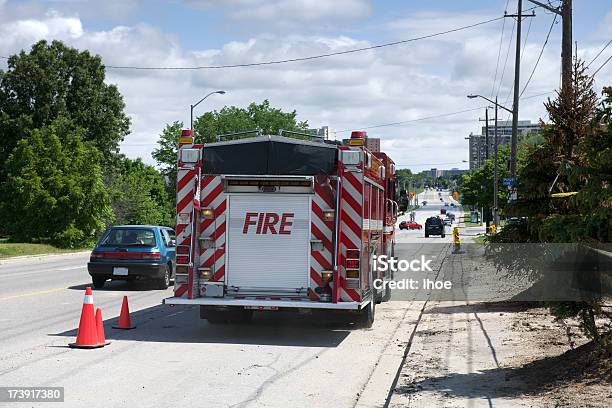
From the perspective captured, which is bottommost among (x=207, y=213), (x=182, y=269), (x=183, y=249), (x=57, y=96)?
(x=182, y=269)

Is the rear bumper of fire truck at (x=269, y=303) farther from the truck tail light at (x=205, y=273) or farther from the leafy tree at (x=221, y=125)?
the leafy tree at (x=221, y=125)

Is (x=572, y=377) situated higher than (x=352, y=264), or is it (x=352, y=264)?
(x=352, y=264)

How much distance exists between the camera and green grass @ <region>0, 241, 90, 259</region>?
1484 inches

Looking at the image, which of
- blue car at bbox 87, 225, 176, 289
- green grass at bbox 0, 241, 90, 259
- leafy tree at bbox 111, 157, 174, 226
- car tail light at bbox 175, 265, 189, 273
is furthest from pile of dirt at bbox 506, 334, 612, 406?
leafy tree at bbox 111, 157, 174, 226

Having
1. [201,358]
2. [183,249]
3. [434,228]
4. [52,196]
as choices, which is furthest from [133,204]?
[201,358]

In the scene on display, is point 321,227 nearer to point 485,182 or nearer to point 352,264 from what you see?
point 352,264

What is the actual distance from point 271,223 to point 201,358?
2681 mm

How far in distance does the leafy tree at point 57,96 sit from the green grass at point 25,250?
573 inches

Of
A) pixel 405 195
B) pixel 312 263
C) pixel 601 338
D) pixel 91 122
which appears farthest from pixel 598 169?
pixel 91 122

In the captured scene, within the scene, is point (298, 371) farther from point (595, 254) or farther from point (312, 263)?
point (595, 254)

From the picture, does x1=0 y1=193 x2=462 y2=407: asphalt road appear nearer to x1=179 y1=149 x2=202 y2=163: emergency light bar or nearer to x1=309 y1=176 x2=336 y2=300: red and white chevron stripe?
x1=309 y1=176 x2=336 y2=300: red and white chevron stripe

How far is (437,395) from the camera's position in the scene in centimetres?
826

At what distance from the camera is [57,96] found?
59.8 meters
